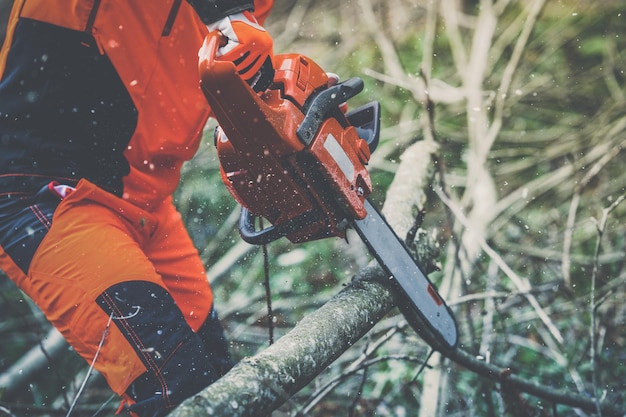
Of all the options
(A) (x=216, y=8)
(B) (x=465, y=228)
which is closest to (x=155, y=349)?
(A) (x=216, y=8)

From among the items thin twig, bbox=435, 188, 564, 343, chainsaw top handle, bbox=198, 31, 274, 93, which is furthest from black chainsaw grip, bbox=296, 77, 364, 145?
thin twig, bbox=435, 188, 564, 343

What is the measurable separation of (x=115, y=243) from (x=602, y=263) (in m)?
2.96

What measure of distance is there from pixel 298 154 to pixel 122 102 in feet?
1.89

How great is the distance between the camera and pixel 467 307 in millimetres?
2545

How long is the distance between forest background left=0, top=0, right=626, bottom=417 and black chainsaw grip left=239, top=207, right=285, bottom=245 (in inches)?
22.6

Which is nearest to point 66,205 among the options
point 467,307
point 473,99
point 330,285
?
point 467,307

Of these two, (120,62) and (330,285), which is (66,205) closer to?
(120,62)

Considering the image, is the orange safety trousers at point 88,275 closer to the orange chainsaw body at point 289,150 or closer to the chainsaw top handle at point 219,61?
the orange chainsaw body at point 289,150

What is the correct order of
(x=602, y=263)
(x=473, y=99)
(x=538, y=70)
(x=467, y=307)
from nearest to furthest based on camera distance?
(x=467, y=307), (x=602, y=263), (x=473, y=99), (x=538, y=70)

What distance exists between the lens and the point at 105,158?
1.69 m

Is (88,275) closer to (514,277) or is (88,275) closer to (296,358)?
(296,358)

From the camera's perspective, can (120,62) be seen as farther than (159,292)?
Yes

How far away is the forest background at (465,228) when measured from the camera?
254 cm

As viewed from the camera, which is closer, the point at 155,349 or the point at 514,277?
the point at 155,349
